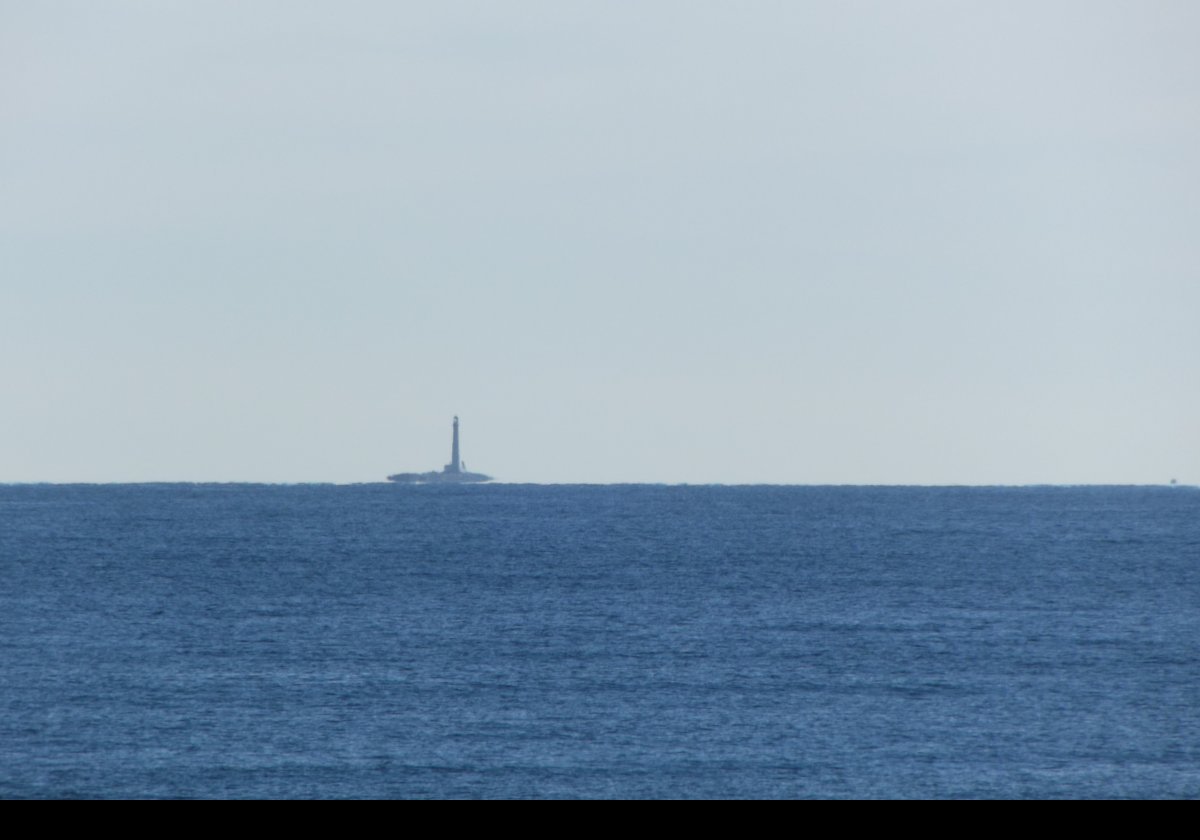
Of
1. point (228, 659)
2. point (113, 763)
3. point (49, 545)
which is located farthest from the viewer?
point (49, 545)

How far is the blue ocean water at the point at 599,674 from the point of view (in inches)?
1428

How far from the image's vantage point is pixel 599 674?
53.0 metres

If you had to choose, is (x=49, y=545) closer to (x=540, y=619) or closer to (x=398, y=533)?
(x=398, y=533)

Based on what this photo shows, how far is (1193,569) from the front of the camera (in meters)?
112

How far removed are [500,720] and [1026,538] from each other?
11466 centimetres

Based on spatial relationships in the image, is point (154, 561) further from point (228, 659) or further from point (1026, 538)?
point (1026, 538)

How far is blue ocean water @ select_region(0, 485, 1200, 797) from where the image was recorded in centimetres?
3628

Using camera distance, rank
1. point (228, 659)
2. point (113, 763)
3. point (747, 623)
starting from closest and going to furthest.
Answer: point (113, 763)
point (228, 659)
point (747, 623)

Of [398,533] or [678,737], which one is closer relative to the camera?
[678,737]

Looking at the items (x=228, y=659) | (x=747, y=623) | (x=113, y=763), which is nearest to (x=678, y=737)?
(x=113, y=763)
